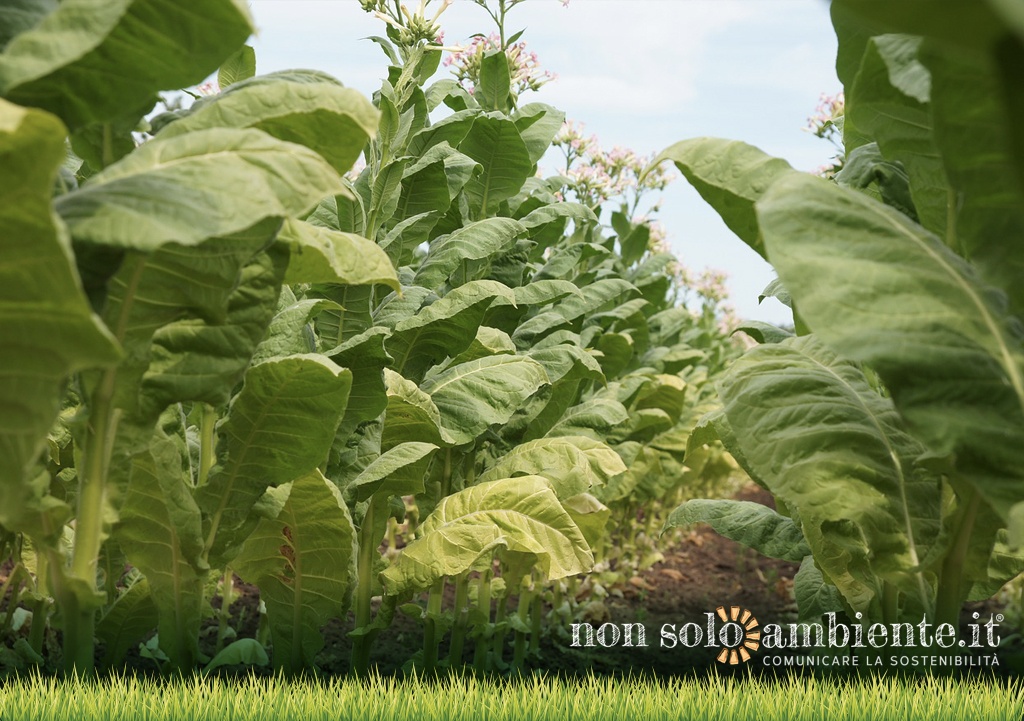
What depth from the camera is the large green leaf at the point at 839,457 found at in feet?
8.27

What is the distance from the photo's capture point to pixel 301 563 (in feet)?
10.2

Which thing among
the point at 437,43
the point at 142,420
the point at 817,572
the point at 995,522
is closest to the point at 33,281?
the point at 142,420

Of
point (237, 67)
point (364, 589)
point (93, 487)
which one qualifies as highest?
point (237, 67)

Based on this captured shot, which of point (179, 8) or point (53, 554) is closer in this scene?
point (179, 8)

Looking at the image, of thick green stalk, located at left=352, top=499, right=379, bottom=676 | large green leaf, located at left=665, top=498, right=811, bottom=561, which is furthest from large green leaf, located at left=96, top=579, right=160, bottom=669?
large green leaf, located at left=665, top=498, right=811, bottom=561

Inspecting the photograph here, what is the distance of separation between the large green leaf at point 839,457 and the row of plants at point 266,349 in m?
0.86

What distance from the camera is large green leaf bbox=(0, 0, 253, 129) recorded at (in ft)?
5.69

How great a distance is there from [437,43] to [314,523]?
5.87ft

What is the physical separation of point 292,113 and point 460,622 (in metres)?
2.18

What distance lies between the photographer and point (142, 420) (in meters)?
2.32

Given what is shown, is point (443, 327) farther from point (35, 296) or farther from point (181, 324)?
point (35, 296)

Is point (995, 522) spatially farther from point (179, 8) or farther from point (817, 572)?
point (179, 8)

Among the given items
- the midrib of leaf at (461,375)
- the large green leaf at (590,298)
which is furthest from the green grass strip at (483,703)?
the large green leaf at (590,298)

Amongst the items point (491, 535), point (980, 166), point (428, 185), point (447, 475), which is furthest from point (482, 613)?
point (980, 166)
